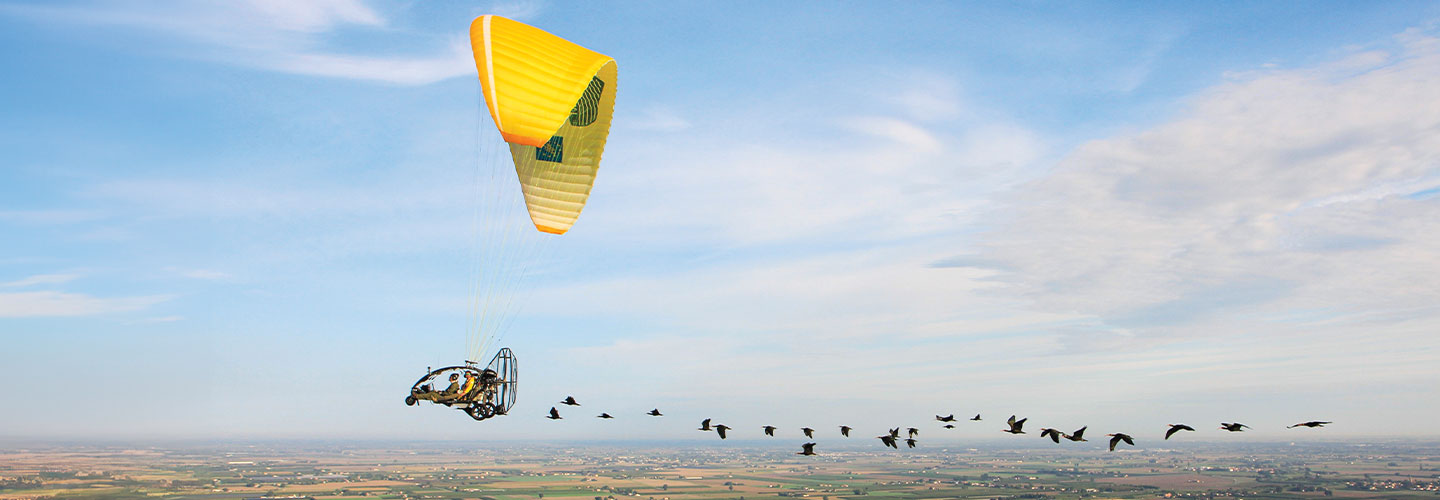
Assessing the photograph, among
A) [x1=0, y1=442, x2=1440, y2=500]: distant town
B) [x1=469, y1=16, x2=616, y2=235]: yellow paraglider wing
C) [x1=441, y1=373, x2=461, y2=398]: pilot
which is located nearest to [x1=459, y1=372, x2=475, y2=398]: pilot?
[x1=441, y1=373, x2=461, y2=398]: pilot

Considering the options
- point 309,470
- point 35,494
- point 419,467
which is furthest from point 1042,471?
point 35,494

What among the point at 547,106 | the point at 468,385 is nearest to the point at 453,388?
the point at 468,385

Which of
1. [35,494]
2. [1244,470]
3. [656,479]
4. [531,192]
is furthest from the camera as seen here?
[1244,470]

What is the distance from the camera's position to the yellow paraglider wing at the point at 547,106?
57.4ft

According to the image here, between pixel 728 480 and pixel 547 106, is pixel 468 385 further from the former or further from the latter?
pixel 728 480

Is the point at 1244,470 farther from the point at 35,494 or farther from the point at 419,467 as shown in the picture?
the point at 35,494

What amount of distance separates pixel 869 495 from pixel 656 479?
40989 millimetres

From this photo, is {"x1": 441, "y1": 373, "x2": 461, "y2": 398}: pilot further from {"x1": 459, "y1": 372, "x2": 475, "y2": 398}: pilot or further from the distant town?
the distant town

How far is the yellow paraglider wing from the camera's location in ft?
57.4

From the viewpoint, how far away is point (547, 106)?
17.6 metres

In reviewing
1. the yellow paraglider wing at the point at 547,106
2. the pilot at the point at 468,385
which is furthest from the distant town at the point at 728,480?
the pilot at the point at 468,385

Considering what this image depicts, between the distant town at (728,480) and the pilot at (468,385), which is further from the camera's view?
the distant town at (728,480)

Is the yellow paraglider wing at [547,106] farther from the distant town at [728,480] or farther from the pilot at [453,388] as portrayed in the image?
the distant town at [728,480]

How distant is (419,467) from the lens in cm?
18175
